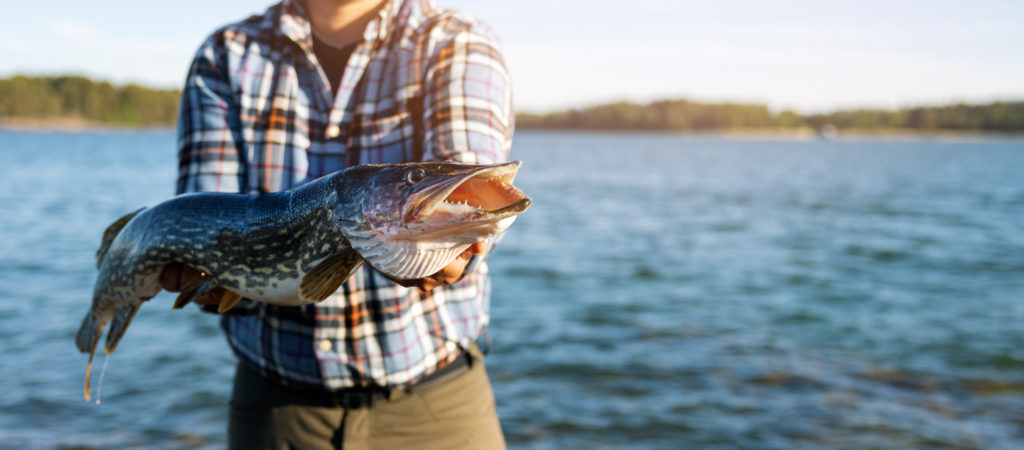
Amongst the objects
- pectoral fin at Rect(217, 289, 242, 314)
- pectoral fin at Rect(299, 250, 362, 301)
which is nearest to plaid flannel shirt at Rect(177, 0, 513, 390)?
pectoral fin at Rect(217, 289, 242, 314)

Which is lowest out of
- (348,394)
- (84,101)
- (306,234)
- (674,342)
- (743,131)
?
(674,342)

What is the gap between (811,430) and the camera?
7.61 meters

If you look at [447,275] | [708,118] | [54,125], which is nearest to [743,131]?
[708,118]

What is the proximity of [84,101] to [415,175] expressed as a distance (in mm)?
148099

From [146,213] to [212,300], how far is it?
0.40 meters

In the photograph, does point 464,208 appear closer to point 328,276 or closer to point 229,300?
point 328,276

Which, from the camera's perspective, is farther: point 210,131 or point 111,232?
point 111,232

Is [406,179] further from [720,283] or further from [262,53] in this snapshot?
[720,283]

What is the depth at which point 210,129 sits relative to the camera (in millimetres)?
2941

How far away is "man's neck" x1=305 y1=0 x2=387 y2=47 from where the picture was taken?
119 inches

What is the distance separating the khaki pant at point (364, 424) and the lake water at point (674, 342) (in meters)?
4.56

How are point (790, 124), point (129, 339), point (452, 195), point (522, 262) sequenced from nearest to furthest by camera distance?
point (452, 195)
point (129, 339)
point (522, 262)
point (790, 124)

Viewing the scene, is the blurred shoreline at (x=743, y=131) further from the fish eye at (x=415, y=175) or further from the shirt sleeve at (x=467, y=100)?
the fish eye at (x=415, y=175)

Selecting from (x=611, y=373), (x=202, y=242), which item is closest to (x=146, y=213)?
(x=202, y=242)
